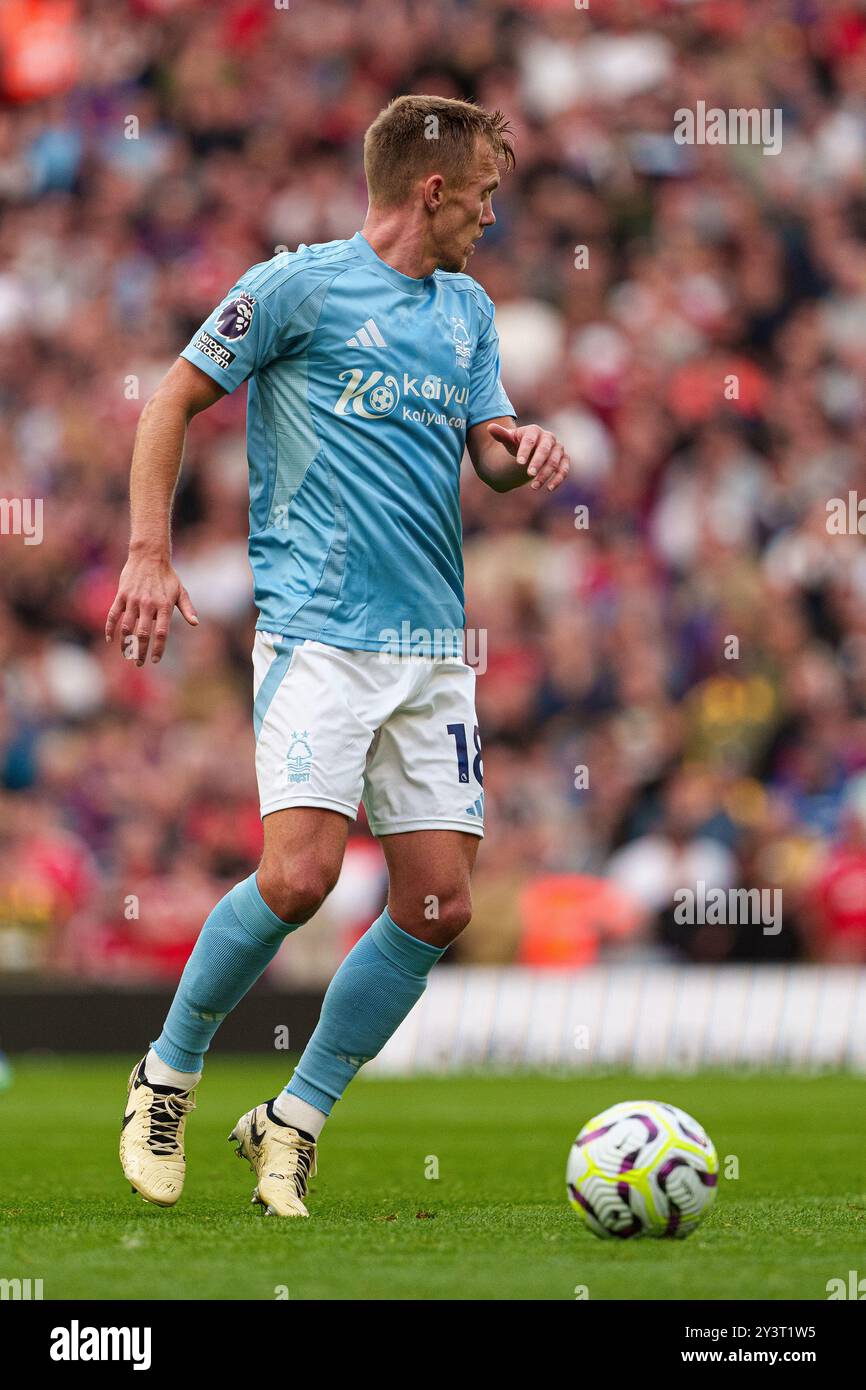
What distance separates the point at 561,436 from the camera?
1518cm

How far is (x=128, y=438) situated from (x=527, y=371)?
2.88m

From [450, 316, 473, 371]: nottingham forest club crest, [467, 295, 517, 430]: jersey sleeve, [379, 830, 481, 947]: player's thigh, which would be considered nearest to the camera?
[379, 830, 481, 947]: player's thigh

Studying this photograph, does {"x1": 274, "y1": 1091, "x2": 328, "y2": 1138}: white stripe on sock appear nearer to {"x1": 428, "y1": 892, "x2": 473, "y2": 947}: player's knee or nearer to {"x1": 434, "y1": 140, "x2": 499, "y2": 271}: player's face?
{"x1": 428, "y1": 892, "x2": 473, "y2": 947}: player's knee

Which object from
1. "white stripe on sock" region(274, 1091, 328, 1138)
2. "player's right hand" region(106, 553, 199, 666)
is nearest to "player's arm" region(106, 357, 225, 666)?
"player's right hand" region(106, 553, 199, 666)

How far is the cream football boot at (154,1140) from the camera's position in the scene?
5605mm

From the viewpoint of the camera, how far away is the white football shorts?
558 centimetres

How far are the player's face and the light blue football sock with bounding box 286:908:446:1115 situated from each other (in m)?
1.73

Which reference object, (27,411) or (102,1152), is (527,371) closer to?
(27,411)

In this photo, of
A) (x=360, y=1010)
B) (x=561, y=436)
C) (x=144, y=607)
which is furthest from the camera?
(x=561, y=436)

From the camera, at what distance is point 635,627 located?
14328 millimetres

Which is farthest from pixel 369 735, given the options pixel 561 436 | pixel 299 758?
pixel 561 436

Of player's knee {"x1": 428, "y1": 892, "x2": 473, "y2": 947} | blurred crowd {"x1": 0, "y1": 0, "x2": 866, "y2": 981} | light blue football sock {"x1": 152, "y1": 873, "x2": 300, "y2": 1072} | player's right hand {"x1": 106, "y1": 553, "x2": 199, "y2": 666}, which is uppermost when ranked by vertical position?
blurred crowd {"x1": 0, "y1": 0, "x2": 866, "y2": 981}

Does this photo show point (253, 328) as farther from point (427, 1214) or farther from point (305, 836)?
point (427, 1214)

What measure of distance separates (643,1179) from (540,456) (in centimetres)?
176
